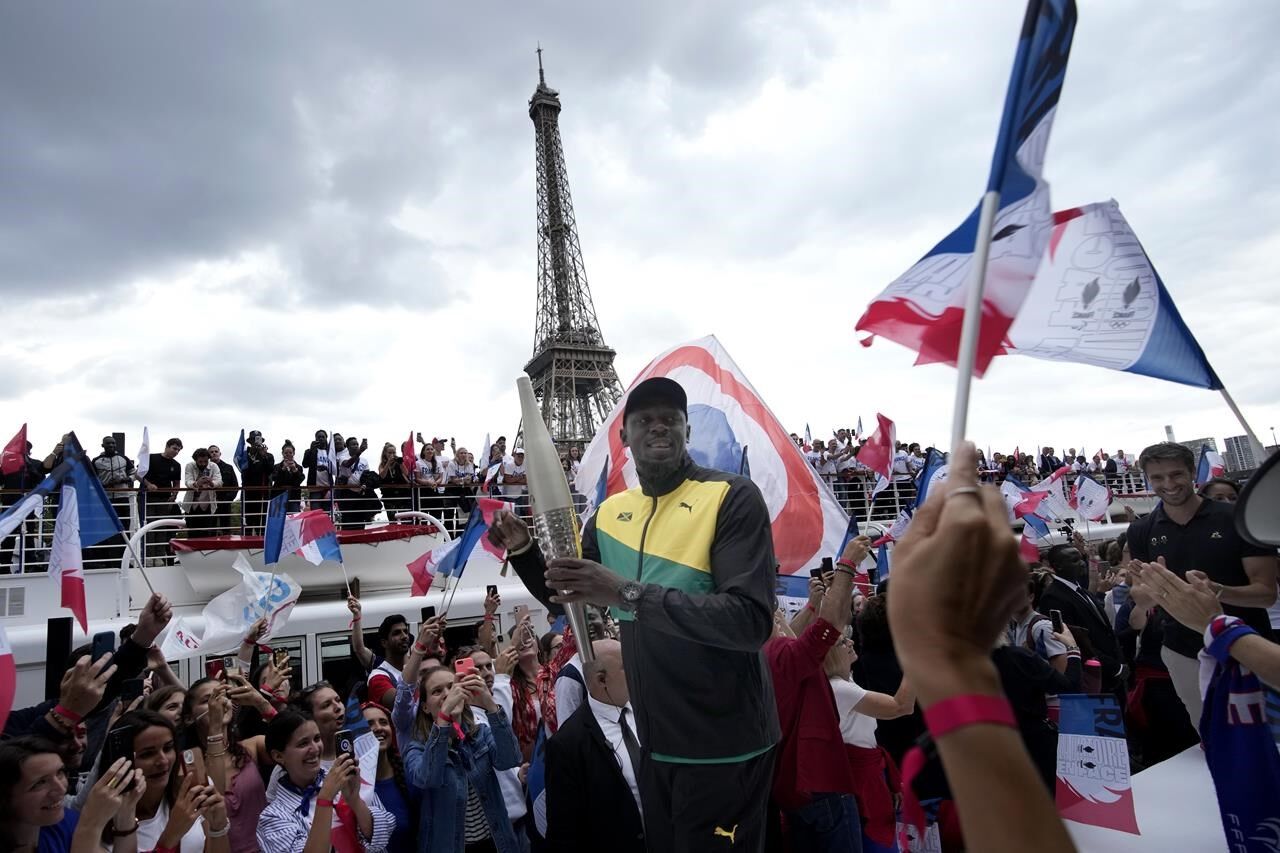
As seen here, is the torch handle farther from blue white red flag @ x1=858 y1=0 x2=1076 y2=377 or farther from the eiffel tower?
the eiffel tower

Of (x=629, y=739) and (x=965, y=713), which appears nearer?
(x=965, y=713)

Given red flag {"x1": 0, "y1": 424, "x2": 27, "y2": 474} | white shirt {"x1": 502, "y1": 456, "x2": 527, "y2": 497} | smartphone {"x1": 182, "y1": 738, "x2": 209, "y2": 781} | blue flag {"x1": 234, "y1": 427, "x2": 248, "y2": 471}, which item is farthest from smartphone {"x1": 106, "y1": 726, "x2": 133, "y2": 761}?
white shirt {"x1": 502, "y1": 456, "x2": 527, "y2": 497}

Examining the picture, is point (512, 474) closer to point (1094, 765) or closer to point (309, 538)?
point (309, 538)

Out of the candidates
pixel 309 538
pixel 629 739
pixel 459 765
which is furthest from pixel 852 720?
pixel 309 538

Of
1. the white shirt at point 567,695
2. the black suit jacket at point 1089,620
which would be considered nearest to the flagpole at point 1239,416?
the white shirt at point 567,695

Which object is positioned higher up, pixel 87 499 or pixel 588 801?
pixel 87 499

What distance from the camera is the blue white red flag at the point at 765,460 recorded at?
227 inches

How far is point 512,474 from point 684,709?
1298cm

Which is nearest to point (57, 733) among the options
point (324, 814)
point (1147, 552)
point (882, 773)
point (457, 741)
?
point (324, 814)

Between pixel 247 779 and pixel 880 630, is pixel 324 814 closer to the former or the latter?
pixel 247 779

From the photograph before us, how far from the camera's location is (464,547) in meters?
9.52

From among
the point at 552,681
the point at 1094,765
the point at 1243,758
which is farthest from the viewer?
the point at 552,681

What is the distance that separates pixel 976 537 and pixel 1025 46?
1.25 metres

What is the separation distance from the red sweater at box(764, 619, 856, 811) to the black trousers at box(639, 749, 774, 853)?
4.98 feet
